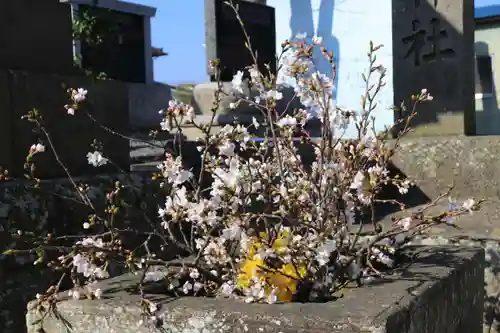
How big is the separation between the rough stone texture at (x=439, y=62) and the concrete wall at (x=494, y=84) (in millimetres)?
9064

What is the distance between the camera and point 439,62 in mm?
4500

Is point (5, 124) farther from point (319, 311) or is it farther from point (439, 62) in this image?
point (439, 62)

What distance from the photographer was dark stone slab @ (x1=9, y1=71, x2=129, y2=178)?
236cm

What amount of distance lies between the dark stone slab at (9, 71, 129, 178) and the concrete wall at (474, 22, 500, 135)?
11.4m

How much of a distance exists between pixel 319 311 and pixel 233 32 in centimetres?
761

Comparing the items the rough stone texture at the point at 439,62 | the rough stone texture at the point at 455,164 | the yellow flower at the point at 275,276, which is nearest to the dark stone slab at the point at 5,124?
the yellow flower at the point at 275,276

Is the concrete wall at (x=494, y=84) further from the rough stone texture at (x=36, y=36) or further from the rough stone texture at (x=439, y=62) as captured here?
the rough stone texture at (x=36, y=36)

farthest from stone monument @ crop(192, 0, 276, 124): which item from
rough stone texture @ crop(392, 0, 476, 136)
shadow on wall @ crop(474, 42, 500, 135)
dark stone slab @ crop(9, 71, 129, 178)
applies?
shadow on wall @ crop(474, 42, 500, 135)

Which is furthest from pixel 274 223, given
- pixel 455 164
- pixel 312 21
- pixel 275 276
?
pixel 312 21

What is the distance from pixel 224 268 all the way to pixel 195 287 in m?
0.09

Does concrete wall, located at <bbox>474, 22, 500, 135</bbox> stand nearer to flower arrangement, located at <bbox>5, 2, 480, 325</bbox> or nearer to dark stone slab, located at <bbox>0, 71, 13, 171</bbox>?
dark stone slab, located at <bbox>0, 71, 13, 171</bbox>

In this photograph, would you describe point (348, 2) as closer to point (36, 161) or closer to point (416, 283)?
point (36, 161)

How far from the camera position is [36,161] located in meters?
2.39

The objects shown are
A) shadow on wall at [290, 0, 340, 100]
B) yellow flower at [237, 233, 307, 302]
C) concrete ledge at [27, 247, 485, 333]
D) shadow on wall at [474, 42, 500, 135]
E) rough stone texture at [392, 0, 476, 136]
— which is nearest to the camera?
concrete ledge at [27, 247, 485, 333]
